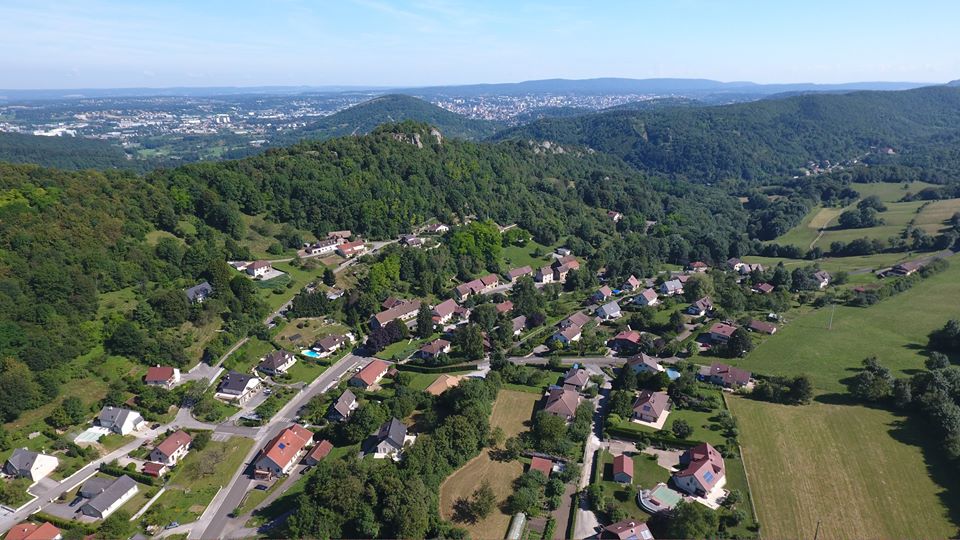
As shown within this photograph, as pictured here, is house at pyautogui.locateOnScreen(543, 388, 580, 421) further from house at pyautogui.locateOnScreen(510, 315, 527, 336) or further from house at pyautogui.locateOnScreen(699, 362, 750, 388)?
house at pyautogui.locateOnScreen(510, 315, 527, 336)

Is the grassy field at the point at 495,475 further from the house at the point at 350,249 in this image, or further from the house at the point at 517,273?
the house at the point at 350,249

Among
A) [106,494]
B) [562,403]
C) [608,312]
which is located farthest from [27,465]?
[608,312]

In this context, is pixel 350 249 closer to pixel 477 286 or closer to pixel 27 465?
pixel 477 286

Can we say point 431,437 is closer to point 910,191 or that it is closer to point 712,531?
point 712,531

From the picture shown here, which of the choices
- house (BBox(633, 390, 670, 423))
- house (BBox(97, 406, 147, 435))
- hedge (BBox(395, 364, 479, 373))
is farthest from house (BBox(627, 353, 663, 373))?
house (BBox(97, 406, 147, 435))

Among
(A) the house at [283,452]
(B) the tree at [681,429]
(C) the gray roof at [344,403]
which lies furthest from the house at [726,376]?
(A) the house at [283,452]
